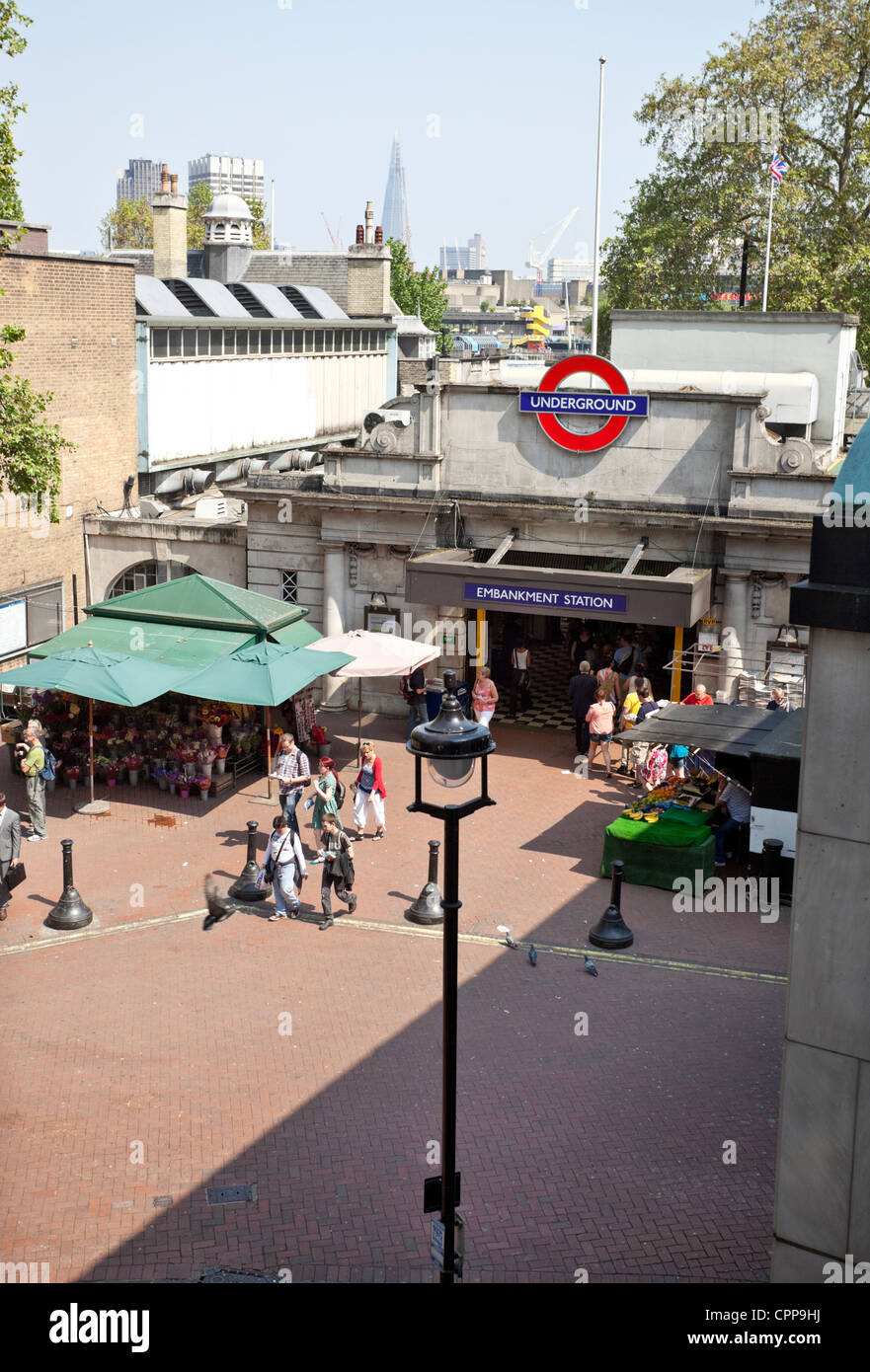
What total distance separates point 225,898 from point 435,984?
11.7 feet

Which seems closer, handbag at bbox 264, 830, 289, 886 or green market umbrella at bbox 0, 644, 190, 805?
handbag at bbox 264, 830, 289, 886

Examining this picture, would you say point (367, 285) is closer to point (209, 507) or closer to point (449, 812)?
point (209, 507)

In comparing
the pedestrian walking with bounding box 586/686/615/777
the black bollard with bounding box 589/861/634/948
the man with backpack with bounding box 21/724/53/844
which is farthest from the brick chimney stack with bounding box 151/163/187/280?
the black bollard with bounding box 589/861/634/948

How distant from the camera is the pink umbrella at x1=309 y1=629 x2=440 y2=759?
22.0m

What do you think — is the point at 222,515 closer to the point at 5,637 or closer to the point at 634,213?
the point at 5,637

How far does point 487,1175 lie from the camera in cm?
1125

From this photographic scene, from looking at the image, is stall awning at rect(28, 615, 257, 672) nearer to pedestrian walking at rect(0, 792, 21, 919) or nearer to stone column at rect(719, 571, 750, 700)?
pedestrian walking at rect(0, 792, 21, 919)

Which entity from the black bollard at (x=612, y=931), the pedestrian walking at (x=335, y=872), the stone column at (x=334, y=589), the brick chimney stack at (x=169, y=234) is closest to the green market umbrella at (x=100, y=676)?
the pedestrian walking at (x=335, y=872)

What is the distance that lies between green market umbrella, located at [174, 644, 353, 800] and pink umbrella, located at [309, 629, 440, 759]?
54 centimetres

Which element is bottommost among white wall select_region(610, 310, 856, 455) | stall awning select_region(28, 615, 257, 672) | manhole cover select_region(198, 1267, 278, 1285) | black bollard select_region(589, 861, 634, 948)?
manhole cover select_region(198, 1267, 278, 1285)

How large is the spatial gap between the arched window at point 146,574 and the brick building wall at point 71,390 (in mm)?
726

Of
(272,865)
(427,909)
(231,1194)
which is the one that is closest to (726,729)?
(427,909)
